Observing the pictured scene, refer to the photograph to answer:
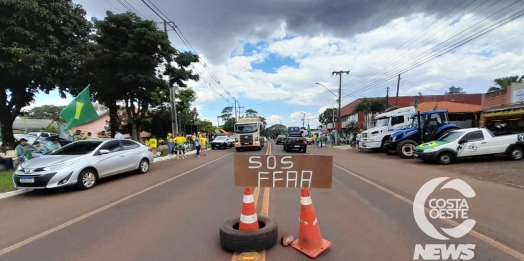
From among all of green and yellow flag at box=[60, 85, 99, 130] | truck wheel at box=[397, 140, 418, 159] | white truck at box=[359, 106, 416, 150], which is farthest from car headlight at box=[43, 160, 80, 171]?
white truck at box=[359, 106, 416, 150]

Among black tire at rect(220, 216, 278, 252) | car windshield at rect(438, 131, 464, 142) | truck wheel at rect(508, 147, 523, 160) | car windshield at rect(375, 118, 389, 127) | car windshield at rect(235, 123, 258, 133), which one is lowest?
black tire at rect(220, 216, 278, 252)

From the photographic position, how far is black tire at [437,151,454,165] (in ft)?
42.7

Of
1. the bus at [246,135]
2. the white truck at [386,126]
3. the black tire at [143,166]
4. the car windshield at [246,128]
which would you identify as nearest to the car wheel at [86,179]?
the black tire at [143,166]

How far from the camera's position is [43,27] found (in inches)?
546

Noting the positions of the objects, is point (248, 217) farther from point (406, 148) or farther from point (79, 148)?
point (406, 148)

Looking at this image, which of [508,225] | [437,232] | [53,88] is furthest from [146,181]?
[53,88]

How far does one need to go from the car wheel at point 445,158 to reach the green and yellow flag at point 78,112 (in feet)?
49.1

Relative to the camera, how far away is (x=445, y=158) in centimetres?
1309

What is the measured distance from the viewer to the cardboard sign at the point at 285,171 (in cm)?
406

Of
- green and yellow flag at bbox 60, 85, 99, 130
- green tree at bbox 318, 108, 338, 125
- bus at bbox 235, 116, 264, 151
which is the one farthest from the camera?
green tree at bbox 318, 108, 338, 125

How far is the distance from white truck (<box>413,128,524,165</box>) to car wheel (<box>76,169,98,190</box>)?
1369 centimetres

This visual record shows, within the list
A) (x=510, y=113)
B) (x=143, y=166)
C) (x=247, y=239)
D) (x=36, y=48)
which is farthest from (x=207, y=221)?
(x=510, y=113)

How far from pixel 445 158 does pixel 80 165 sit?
1453cm

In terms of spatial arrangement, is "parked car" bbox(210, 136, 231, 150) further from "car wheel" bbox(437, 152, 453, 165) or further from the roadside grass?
"car wheel" bbox(437, 152, 453, 165)
